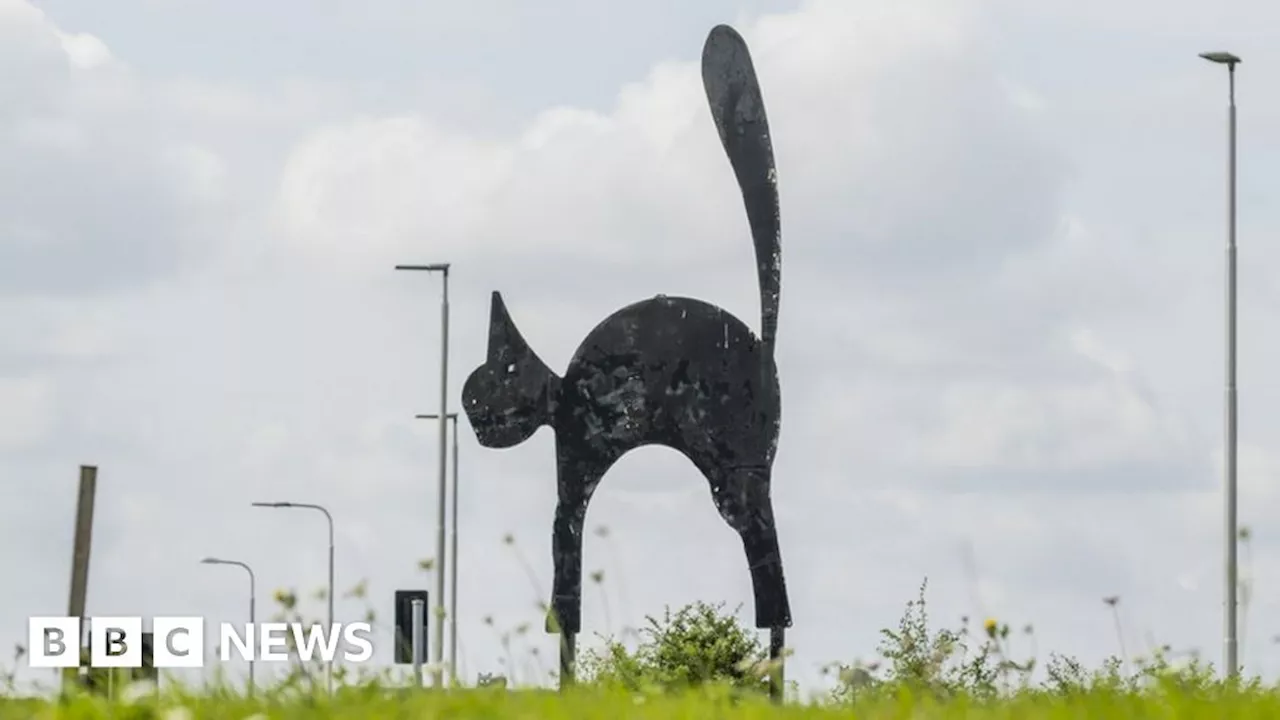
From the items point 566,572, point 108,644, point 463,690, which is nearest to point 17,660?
point 108,644

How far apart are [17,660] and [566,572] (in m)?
7.46

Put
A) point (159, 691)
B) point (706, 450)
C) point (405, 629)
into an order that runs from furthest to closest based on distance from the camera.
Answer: point (405, 629) → point (706, 450) → point (159, 691)

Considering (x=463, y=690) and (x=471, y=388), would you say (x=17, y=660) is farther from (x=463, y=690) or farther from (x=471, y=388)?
(x=471, y=388)

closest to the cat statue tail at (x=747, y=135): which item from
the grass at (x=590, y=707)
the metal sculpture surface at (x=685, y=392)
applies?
the metal sculpture surface at (x=685, y=392)

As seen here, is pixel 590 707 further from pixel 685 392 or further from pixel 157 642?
pixel 685 392

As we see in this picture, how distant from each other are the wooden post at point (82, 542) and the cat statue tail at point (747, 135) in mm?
6828

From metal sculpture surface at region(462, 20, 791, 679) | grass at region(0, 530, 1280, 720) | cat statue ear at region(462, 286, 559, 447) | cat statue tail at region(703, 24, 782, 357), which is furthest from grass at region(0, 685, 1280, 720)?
cat statue tail at region(703, 24, 782, 357)

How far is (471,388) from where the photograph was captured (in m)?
18.3

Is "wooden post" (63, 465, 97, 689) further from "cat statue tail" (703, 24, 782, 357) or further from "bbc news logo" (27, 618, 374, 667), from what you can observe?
"cat statue tail" (703, 24, 782, 357)

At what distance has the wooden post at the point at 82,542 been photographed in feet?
41.5

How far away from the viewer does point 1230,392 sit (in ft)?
67.6

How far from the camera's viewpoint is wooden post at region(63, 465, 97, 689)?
Result: 1266 centimetres

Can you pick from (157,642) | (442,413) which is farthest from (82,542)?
(442,413)

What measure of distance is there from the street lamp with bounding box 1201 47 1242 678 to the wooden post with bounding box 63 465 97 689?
10.6 m
